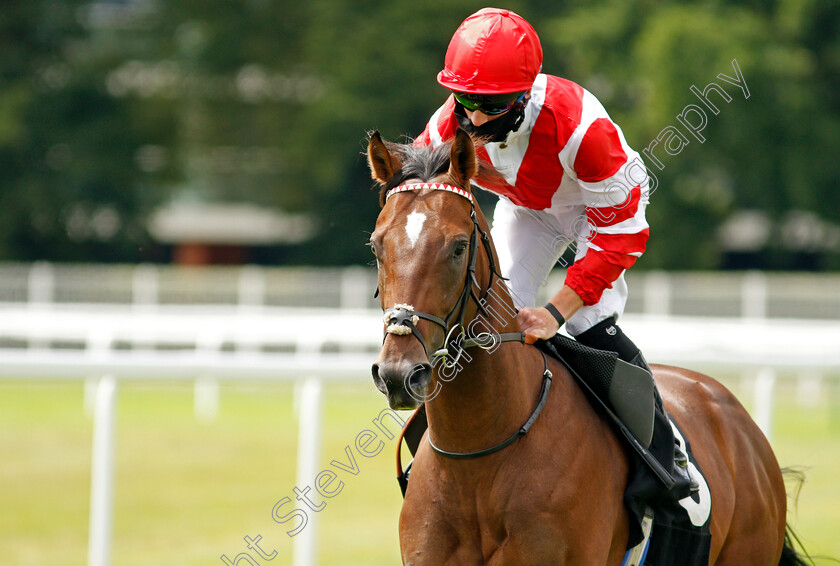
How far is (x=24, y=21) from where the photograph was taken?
24.1 metres

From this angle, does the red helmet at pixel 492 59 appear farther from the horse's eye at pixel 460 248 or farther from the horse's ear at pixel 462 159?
the horse's eye at pixel 460 248

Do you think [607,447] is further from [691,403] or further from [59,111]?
[59,111]

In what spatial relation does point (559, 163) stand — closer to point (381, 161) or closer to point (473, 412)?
point (381, 161)

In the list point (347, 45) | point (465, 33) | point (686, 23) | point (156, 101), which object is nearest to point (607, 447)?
point (465, 33)

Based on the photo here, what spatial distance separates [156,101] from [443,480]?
76.8 ft

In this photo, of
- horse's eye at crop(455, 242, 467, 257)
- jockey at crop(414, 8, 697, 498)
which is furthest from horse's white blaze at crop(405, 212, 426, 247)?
jockey at crop(414, 8, 697, 498)

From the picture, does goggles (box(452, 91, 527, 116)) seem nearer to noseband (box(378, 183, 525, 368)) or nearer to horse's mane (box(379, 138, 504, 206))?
horse's mane (box(379, 138, 504, 206))

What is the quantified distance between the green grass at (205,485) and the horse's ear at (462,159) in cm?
238

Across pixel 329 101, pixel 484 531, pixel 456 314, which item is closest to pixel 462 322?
pixel 456 314

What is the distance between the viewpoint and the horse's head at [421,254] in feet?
8.24

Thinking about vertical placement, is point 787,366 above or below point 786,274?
below

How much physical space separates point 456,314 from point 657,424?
103 centimetres

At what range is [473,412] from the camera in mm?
2963

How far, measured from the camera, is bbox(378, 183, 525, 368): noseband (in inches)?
101
